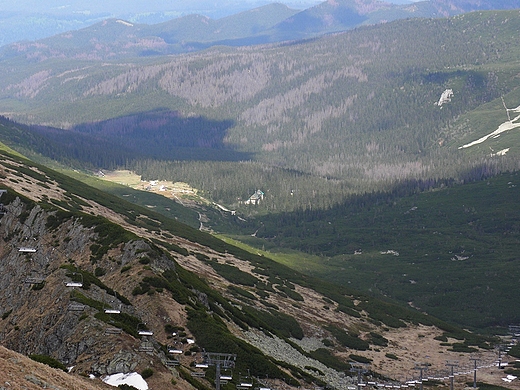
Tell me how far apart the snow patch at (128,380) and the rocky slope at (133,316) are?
0.69m

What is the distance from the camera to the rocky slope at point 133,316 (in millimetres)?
70750

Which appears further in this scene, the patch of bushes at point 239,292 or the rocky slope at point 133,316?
the patch of bushes at point 239,292

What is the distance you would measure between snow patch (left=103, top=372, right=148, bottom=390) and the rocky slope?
691 millimetres

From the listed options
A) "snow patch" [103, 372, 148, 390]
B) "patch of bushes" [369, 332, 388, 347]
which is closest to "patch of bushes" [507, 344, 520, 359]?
"patch of bushes" [369, 332, 388, 347]

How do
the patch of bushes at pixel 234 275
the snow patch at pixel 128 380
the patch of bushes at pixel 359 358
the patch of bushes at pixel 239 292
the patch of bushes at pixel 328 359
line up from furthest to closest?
the patch of bushes at pixel 234 275 < the patch of bushes at pixel 239 292 < the patch of bushes at pixel 359 358 < the patch of bushes at pixel 328 359 < the snow patch at pixel 128 380

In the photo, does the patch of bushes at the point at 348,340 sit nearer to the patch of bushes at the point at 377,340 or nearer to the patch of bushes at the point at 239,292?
the patch of bushes at the point at 377,340

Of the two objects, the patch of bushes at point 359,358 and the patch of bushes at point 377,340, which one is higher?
the patch of bushes at point 359,358

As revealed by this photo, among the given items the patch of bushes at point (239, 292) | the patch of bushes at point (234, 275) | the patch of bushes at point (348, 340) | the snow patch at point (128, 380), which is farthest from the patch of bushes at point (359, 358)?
the snow patch at point (128, 380)

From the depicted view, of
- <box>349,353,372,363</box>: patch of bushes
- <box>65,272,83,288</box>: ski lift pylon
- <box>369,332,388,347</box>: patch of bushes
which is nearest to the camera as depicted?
<box>65,272,83,288</box>: ski lift pylon

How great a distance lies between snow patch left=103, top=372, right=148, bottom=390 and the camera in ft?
211

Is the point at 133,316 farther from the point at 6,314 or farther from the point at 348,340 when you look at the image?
the point at 348,340

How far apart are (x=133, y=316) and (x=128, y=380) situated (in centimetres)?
1714

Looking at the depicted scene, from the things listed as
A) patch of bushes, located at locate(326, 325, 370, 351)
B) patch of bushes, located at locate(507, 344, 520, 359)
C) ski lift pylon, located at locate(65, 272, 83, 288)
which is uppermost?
ski lift pylon, located at locate(65, 272, 83, 288)

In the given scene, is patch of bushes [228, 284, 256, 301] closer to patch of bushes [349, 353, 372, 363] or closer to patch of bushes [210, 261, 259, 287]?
patch of bushes [210, 261, 259, 287]
